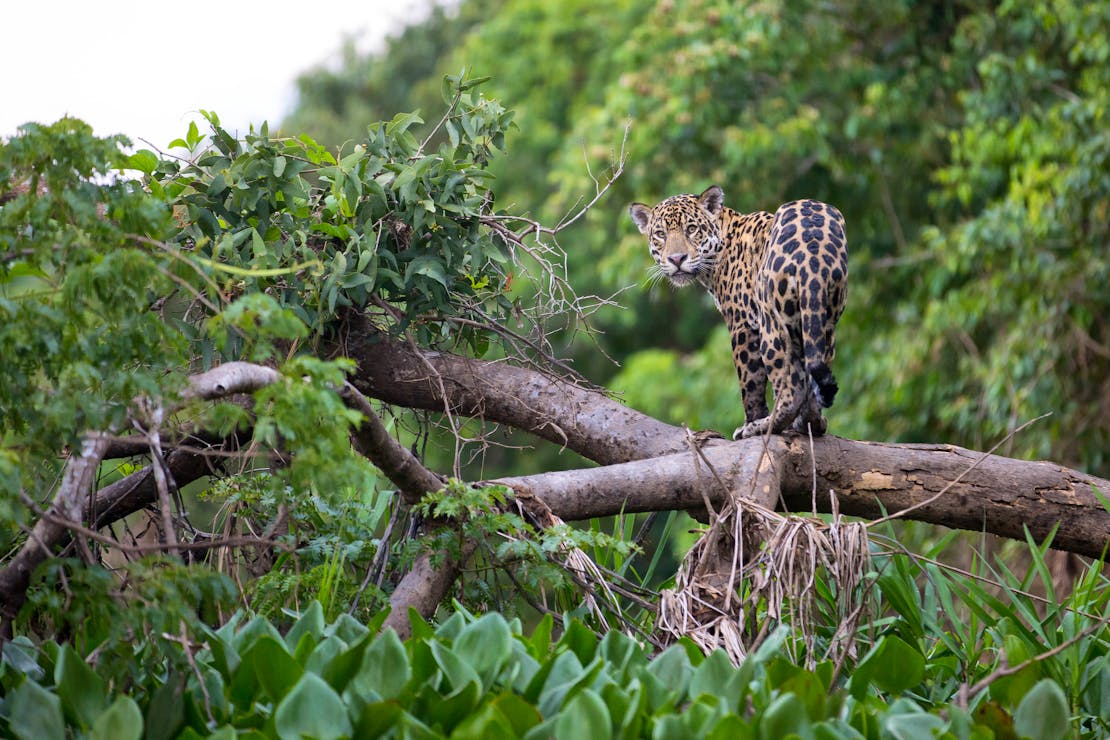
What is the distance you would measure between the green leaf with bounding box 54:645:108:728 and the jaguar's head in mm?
3814

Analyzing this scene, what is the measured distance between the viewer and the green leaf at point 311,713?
120 inches

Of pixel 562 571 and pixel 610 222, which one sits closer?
pixel 562 571

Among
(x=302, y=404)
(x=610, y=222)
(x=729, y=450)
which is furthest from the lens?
(x=610, y=222)

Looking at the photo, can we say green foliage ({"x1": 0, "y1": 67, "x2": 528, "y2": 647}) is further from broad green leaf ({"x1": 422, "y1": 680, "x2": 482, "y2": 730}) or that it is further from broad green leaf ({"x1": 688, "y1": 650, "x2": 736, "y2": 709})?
broad green leaf ({"x1": 688, "y1": 650, "x2": 736, "y2": 709})

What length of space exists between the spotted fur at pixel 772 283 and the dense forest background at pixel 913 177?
1503mm

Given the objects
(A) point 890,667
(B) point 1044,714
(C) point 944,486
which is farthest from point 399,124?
(B) point 1044,714

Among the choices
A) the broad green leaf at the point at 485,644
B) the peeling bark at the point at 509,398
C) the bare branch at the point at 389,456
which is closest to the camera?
the broad green leaf at the point at 485,644

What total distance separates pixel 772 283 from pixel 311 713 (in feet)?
10.0

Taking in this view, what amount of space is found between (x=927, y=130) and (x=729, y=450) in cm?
724

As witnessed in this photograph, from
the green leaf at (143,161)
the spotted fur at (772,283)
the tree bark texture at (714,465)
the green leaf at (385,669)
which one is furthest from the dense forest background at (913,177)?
the green leaf at (385,669)

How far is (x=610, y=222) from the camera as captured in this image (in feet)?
44.7

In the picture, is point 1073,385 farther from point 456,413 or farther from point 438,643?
point 438,643

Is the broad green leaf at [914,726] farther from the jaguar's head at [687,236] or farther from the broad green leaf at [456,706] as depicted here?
the jaguar's head at [687,236]

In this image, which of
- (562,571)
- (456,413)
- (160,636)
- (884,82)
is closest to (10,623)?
(160,636)
